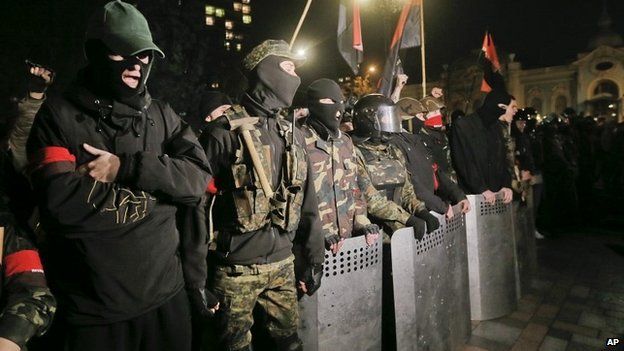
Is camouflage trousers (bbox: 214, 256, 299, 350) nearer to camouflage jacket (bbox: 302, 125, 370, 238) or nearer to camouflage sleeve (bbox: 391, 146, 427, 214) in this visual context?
camouflage jacket (bbox: 302, 125, 370, 238)

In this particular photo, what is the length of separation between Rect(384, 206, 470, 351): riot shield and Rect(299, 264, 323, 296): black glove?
0.69m

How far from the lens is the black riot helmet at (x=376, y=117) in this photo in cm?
416

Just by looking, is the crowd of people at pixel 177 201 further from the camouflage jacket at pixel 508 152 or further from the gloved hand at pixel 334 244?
the camouflage jacket at pixel 508 152

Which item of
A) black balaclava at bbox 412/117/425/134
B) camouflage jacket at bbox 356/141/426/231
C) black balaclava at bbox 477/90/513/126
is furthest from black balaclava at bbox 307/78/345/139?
black balaclava at bbox 477/90/513/126

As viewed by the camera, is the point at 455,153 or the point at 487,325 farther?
the point at 455,153

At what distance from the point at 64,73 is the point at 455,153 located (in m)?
10.5

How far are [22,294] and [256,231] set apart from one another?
133 cm

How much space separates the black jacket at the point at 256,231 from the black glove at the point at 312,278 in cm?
5

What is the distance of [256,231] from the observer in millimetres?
2613

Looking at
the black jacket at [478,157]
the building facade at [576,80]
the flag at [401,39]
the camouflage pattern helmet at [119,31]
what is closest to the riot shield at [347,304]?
the camouflage pattern helmet at [119,31]

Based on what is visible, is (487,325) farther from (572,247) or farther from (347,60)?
(347,60)

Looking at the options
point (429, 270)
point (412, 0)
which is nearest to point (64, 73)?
point (412, 0)

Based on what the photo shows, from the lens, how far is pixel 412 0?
697cm

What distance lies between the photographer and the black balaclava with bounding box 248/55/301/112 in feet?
9.35
